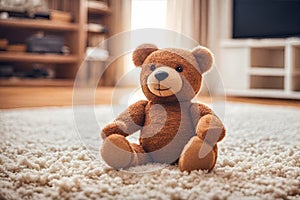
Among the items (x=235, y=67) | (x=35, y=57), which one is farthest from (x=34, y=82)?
(x=235, y=67)

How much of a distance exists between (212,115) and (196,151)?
0.09m

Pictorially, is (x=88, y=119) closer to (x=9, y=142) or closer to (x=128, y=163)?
(x=9, y=142)

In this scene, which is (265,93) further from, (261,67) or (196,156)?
(196,156)

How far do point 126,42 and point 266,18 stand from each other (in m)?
1.71

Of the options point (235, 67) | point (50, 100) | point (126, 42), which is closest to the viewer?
point (50, 100)

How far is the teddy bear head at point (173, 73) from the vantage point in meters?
0.83

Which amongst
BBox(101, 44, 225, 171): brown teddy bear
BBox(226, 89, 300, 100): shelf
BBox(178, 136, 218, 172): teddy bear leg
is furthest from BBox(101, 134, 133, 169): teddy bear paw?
BBox(226, 89, 300, 100): shelf

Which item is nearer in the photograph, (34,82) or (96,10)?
(34,82)

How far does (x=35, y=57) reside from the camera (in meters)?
4.01

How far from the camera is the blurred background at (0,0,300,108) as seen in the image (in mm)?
3143

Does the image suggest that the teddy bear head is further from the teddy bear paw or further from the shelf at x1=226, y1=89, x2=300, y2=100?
the shelf at x1=226, y1=89, x2=300, y2=100

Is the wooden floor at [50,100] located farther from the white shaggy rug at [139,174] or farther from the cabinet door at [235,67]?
the white shaggy rug at [139,174]

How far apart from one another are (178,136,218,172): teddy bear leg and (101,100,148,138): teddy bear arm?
0.13 metres

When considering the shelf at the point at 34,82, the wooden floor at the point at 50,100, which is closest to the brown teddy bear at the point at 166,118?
the wooden floor at the point at 50,100
